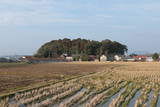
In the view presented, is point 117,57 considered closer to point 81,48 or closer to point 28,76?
point 81,48

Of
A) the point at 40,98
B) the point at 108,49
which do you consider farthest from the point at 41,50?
the point at 40,98

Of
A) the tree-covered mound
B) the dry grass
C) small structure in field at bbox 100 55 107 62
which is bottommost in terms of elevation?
the dry grass

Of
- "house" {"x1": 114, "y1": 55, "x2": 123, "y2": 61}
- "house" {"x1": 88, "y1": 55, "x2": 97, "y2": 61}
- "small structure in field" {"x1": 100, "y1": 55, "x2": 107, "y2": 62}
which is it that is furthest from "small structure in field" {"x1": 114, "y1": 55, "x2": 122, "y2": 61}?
"house" {"x1": 88, "y1": 55, "x2": 97, "y2": 61}

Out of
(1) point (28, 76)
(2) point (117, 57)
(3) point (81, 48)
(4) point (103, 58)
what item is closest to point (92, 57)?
(4) point (103, 58)

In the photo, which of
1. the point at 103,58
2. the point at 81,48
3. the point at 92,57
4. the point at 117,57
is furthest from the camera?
the point at 81,48

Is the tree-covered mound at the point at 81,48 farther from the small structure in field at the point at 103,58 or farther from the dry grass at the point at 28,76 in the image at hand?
the dry grass at the point at 28,76

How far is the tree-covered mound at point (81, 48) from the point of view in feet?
463

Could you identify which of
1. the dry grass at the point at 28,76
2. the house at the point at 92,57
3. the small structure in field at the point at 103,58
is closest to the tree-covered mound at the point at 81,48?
the house at the point at 92,57

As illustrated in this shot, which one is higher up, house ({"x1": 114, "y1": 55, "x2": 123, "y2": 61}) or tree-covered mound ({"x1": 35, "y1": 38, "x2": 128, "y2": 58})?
tree-covered mound ({"x1": 35, "y1": 38, "x2": 128, "y2": 58})

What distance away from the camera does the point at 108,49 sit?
142625mm

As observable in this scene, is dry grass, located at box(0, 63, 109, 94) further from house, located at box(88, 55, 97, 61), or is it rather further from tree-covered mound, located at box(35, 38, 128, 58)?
tree-covered mound, located at box(35, 38, 128, 58)

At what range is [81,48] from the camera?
15162 centimetres

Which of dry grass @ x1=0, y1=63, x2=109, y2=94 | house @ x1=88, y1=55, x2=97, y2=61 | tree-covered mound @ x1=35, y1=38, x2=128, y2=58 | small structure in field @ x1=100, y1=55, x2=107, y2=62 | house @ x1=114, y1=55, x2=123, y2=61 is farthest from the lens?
house @ x1=114, y1=55, x2=123, y2=61

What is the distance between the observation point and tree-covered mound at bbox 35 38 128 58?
463ft
